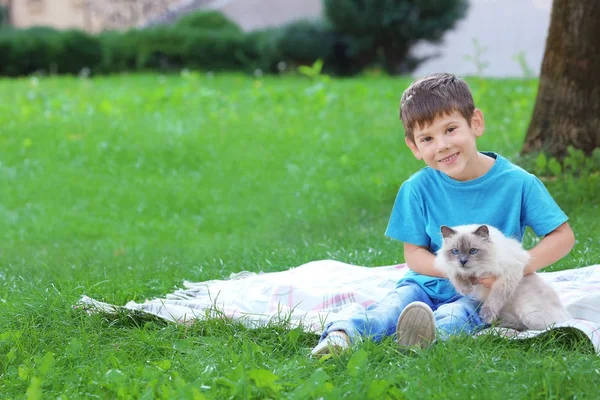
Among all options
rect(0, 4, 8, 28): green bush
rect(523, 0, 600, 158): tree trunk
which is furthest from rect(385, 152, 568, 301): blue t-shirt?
rect(0, 4, 8, 28): green bush

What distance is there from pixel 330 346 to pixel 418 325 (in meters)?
0.38

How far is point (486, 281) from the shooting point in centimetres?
362

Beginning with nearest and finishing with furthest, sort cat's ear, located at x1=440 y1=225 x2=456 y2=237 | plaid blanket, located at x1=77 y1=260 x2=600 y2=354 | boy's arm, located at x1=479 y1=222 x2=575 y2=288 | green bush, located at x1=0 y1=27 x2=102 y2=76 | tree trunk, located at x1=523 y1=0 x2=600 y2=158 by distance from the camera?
cat's ear, located at x1=440 y1=225 x2=456 y2=237
boy's arm, located at x1=479 y1=222 x2=575 y2=288
plaid blanket, located at x1=77 y1=260 x2=600 y2=354
tree trunk, located at x1=523 y1=0 x2=600 y2=158
green bush, located at x1=0 y1=27 x2=102 y2=76

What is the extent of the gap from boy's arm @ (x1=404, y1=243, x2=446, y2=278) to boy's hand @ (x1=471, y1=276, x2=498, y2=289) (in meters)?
0.21

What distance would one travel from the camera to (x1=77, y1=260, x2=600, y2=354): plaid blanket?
157 inches

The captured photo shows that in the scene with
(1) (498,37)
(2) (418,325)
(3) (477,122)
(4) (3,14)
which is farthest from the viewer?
(4) (3,14)

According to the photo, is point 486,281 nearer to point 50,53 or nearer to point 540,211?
point 540,211

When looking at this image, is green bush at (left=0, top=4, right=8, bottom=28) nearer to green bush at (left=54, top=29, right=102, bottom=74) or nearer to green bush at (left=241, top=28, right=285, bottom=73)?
green bush at (left=54, top=29, right=102, bottom=74)

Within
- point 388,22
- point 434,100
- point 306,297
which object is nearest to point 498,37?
point 388,22

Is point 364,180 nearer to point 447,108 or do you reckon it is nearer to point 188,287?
point 188,287

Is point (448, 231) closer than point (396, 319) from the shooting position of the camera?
Yes

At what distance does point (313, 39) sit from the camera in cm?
1873

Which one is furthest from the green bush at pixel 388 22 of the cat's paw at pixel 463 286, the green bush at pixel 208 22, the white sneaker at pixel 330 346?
the white sneaker at pixel 330 346

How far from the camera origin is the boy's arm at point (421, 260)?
3.91 metres
